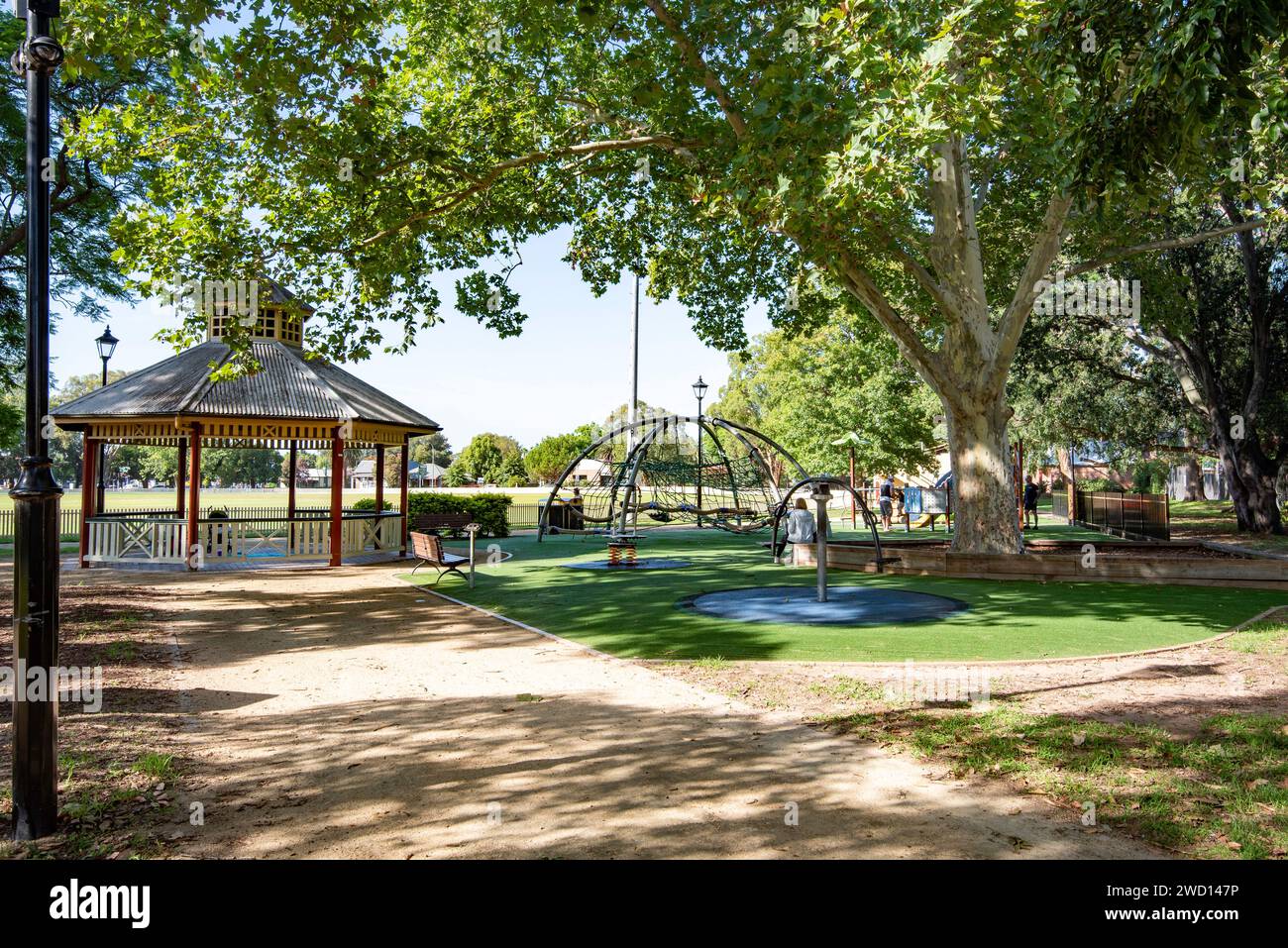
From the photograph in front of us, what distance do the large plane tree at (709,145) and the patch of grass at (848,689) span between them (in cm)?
470

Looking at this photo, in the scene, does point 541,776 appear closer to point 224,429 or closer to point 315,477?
point 224,429

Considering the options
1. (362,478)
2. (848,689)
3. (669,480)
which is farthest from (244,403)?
(362,478)

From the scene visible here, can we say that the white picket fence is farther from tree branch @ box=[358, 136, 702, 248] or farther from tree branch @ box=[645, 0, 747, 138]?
tree branch @ box=[645, 0, 747, 138]

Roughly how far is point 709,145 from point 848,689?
1009 centimetres

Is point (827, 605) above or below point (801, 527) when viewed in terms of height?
below

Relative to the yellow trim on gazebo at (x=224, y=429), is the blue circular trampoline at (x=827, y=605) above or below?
A: below

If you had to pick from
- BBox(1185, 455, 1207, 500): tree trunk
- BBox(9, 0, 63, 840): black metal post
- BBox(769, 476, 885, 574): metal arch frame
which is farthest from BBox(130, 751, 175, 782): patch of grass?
BBox(1185, 455, 1207, 500): tree trunk

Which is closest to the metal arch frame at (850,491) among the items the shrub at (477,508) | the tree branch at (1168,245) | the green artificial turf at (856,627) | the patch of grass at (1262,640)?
the green artificial turf at (856,627)

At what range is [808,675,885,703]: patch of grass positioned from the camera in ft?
23.3

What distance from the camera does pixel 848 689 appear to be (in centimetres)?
736

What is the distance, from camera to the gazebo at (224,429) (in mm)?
19453

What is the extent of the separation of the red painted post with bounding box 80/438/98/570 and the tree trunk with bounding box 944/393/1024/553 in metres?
20.4

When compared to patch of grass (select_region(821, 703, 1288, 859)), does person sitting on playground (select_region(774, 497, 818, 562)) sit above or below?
above

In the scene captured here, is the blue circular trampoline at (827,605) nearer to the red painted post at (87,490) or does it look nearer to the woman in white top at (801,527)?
the woman in white top at (801,527)
